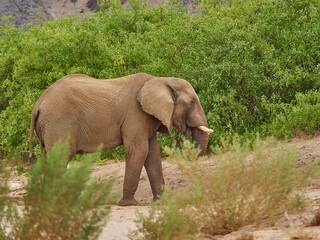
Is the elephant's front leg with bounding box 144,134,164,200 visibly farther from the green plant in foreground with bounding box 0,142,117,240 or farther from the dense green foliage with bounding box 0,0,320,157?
the green plant in foreground with bounding box 0,142,117,240

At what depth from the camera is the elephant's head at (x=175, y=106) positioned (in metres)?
8.73

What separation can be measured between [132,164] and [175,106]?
1218 mm

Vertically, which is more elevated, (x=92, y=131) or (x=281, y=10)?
(x=281, y=10)

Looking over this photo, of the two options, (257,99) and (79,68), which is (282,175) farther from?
(79,68)

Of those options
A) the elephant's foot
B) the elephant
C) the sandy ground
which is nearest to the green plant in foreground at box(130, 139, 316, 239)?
the sandy ground

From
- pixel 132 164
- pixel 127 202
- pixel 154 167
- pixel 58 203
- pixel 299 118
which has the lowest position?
pixel 127 202

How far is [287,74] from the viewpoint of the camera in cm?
1217

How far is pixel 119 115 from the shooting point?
29.2 feet

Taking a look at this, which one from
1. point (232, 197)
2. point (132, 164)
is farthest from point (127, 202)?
point (232, 197)

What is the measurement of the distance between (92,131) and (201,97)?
461 cm

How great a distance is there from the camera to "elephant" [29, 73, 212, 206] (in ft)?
28.5

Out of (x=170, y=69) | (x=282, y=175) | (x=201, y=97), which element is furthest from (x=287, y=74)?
(x=282, y=175)

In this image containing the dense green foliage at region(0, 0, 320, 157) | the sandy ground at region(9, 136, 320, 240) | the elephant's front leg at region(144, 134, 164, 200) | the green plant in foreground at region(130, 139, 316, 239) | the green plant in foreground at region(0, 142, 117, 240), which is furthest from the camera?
the dense green foliage at region(0, 0, 320, 157)

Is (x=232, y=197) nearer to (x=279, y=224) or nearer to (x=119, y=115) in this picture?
(x=279, y=224)
